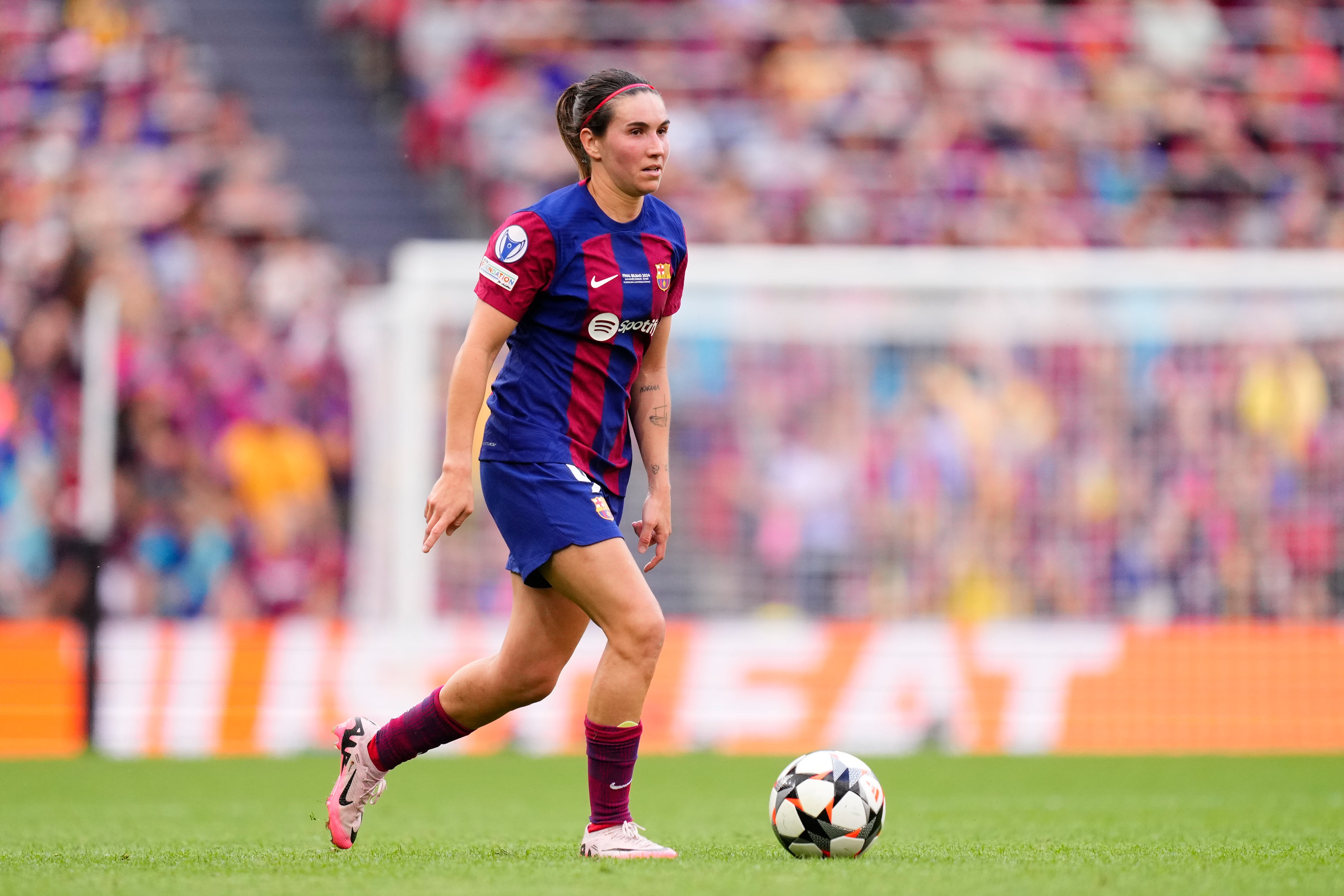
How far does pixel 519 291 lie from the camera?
5.27m

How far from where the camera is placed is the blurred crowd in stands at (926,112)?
15.6 m

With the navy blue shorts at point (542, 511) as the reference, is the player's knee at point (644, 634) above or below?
below

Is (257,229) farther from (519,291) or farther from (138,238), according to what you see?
(519,291)

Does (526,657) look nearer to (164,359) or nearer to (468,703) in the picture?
(468,703)

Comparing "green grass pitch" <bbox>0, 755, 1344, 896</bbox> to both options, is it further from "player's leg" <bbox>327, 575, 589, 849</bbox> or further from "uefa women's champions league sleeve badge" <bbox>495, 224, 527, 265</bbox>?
"uefa women's champions league sleeve badge" <bbox>495, 224, 527, 265</bbox>

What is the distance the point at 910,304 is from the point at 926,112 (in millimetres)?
4616

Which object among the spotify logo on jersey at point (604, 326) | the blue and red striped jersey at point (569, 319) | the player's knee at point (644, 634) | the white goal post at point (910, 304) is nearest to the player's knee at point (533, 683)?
the player's knee at point (644, 634)

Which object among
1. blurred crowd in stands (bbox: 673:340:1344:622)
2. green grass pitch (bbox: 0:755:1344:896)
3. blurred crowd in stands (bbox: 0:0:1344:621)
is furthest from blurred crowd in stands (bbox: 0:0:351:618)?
blurred crowd in stands (bbox: 673:340:1344:622)

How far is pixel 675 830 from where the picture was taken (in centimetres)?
676

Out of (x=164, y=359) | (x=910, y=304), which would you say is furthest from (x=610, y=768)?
(x=164, y=359)

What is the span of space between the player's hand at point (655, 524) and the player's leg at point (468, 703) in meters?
0.40

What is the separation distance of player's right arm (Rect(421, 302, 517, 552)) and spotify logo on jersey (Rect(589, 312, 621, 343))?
23 cm

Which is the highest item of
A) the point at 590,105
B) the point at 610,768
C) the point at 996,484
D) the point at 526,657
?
the point at 590,105

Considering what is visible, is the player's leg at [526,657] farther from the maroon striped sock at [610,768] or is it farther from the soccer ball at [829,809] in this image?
the soccer ball at [829,809]
